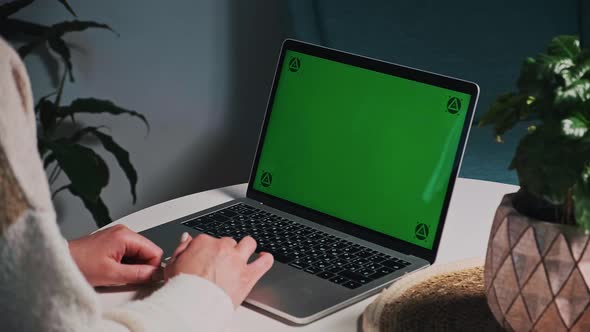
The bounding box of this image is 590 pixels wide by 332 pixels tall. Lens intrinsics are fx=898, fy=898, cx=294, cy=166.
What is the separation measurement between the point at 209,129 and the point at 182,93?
153mm

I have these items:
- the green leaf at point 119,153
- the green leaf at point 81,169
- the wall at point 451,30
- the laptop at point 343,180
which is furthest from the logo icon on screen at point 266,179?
the wall at point 451,30

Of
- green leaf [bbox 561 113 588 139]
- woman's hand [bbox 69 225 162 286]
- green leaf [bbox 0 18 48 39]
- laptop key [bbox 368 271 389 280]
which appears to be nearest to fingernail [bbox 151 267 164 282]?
woman's hand [bbox 69 225 162 286]

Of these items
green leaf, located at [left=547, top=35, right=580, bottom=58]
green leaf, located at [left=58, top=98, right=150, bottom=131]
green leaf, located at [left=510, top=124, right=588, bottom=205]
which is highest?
green leaf, located at [left=547, top=35, right=580, bottom=58]

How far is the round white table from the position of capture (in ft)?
3.33

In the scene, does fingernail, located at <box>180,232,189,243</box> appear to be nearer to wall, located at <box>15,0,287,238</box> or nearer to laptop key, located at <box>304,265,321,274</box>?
laptop key, located at <box>304,265,321,274</box>

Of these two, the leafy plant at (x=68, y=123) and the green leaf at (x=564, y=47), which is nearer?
the green leaf at (x=564, y=47)

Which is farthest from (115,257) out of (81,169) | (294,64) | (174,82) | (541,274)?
(174,82)

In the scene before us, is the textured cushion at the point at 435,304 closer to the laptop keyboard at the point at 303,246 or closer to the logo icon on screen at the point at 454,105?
the laptop keyboard at the point at 303,246

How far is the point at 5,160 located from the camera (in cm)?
67

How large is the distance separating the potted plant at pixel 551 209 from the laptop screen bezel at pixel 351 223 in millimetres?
247

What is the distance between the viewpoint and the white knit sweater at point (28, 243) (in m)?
0.67

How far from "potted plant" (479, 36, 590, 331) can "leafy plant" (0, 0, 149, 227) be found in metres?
1.38

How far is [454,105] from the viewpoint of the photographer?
118cm

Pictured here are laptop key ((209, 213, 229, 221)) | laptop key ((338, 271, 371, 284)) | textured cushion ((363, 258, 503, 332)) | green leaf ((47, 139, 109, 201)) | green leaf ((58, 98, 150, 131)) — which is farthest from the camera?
green leaf ((58, 98, 150, 131))
